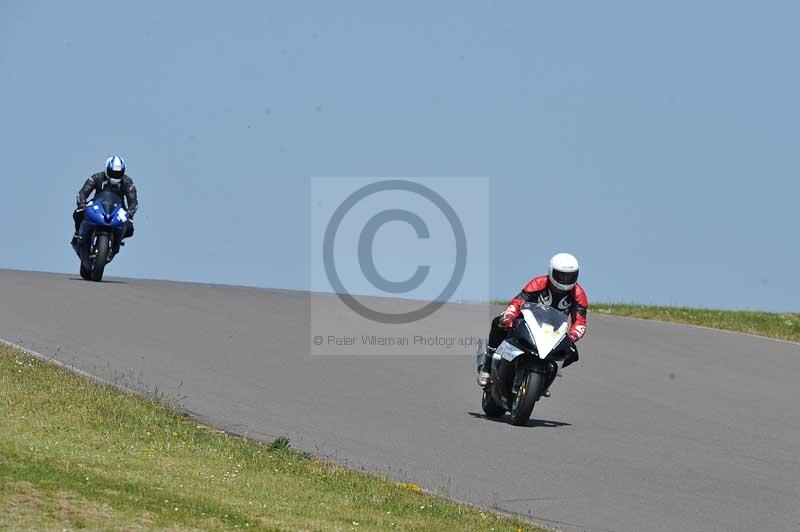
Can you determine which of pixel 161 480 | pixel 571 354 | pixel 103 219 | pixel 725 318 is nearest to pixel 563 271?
pixel 571 354

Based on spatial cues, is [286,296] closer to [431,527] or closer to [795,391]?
[795,391]

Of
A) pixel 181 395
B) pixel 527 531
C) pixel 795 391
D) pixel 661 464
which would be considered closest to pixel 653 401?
pixel 795 391

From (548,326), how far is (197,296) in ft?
40.3

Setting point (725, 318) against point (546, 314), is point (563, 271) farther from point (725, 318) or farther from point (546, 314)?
point (725, 318)

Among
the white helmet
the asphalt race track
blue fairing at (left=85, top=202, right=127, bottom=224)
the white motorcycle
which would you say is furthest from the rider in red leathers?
blue fairing at (left=85, top=202, right=127, bottom=224)

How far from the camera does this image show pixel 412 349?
20906 mm

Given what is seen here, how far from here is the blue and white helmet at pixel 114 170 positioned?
26.0 meters

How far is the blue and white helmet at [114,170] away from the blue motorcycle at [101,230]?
0.26m

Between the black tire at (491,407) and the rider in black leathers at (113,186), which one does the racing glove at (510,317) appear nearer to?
the black tire at (491,407)

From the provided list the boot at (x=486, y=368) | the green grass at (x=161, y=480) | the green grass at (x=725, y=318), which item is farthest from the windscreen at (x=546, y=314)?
the green grass at (x=725, y=318)

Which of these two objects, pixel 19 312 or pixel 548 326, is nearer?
pixel 548 326

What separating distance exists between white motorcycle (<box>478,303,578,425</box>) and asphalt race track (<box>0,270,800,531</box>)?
12.1 inches

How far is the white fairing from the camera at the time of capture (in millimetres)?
14000

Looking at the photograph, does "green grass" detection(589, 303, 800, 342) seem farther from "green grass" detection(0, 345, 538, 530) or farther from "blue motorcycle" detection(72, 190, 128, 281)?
"green grass" detection(0, 345, 538, 530)
